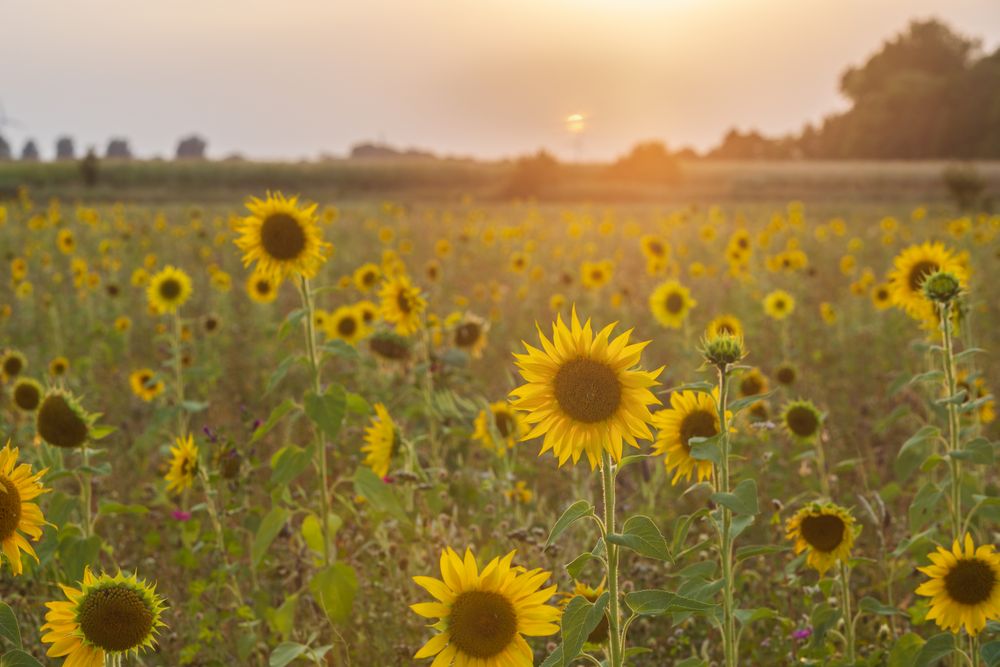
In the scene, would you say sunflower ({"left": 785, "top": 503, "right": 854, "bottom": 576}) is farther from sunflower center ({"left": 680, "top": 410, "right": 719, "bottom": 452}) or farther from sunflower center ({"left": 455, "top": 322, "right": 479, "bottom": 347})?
sunflower center ({"left": 455, "top": 322, "right": 479, "bottom": 347})

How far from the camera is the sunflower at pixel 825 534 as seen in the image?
248 cm

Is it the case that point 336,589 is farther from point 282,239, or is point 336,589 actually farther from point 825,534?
point 825,534

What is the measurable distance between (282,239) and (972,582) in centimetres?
241

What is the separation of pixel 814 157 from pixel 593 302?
61.9 m

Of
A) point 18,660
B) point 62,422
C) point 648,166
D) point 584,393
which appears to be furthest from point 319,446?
point 648,166

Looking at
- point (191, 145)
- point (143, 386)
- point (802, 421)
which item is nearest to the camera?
point (802, 421)

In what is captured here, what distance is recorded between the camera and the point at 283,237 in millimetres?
3156

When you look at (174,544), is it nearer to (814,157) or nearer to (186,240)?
(186,240)

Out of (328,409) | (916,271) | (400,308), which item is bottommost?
(328,409)

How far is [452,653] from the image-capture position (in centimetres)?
185

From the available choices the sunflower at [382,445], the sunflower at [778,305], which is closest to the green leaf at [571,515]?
the sunflower at [382,445]

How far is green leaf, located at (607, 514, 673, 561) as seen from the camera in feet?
5.82

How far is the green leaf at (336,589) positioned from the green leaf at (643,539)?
121cm

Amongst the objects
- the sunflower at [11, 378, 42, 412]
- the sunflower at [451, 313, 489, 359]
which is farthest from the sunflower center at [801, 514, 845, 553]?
the sunflower at [11, 378, 42, 412]
